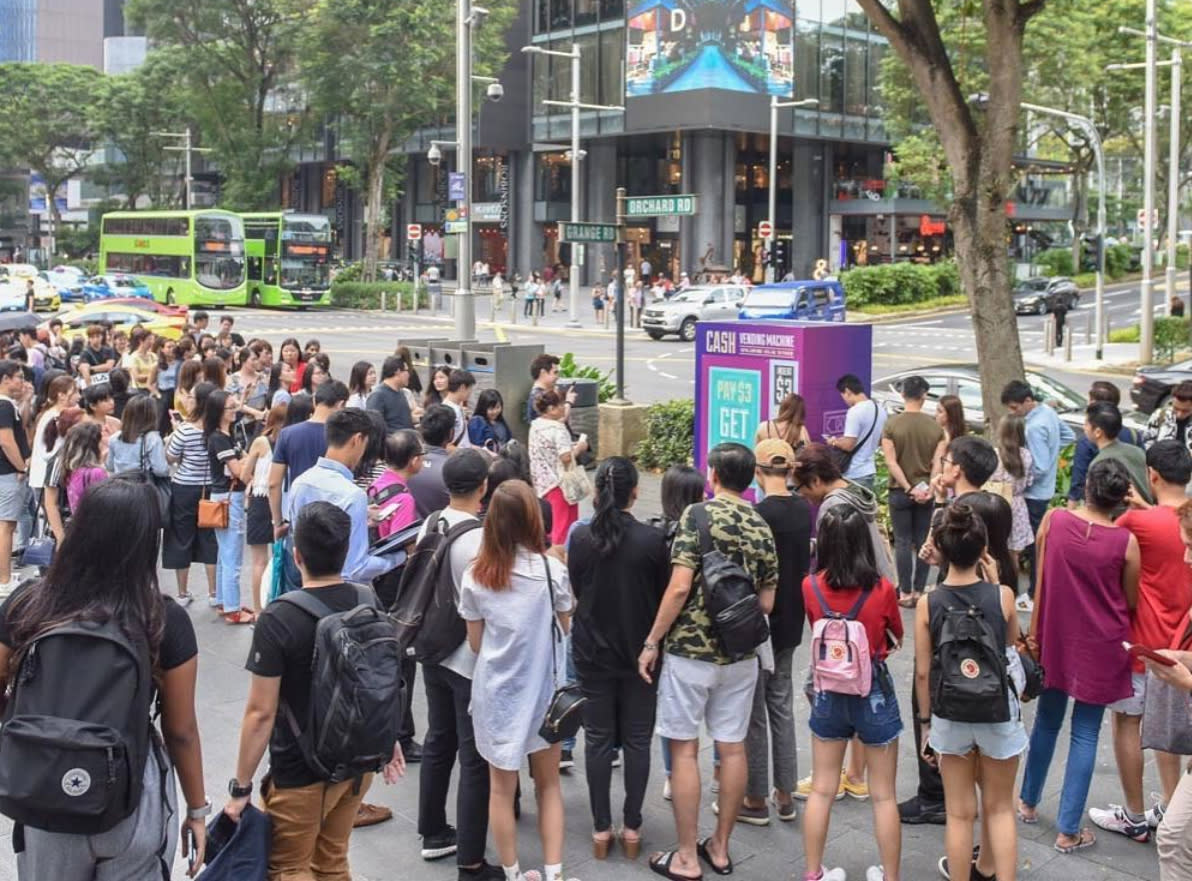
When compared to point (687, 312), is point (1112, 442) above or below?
below

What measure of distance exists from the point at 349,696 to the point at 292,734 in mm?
303

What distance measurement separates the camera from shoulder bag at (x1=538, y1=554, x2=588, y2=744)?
17.0 feet

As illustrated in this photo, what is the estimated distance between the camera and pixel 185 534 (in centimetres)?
946

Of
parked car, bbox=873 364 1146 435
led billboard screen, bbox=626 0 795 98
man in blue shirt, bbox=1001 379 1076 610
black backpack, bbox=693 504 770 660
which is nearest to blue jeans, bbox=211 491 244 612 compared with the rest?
black backpack, bbox=693 504 770 660

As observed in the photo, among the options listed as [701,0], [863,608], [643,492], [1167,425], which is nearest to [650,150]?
[701,0]

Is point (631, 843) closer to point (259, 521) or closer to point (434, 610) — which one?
point (434, 610)

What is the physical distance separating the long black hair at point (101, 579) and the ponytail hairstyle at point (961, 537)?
2.90 metres

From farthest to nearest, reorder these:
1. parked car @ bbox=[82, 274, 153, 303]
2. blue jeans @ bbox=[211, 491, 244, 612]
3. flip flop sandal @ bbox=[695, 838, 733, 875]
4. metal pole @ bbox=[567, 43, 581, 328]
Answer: parked car @ bbox=[82, 274, 153, 303], metal pole @ bbox=[567, 43, 581, 328], blue jeans @ bbox=[211, 491, 244, 612], flip flop sandal @ bbox=[695, 838, 733, 875]

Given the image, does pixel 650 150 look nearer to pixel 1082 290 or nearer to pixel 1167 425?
pixel 1082 290

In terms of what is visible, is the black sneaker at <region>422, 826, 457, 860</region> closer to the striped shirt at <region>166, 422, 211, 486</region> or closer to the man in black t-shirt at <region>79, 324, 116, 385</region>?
the striped shirt at <region>166, 422, 211, 486</region>

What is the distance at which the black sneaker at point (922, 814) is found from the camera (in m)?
6.12

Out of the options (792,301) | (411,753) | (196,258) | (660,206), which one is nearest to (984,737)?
(411,753)

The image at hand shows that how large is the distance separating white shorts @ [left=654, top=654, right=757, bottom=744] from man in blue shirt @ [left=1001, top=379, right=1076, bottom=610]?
464 centimetres

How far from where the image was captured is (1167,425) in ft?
33.0
